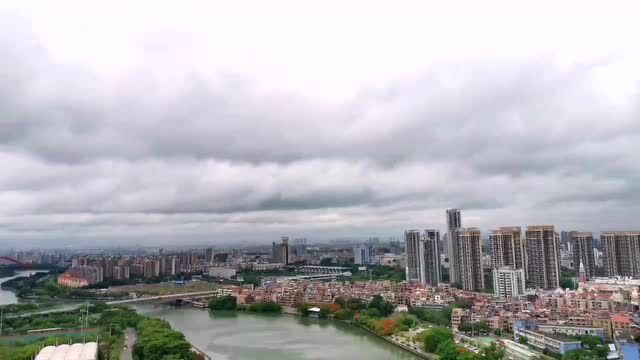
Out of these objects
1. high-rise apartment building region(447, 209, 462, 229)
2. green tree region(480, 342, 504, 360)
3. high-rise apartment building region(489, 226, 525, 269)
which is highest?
high-rise apartment building region(447, 209, 462, 229)

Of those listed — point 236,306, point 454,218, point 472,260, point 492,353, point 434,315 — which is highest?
point 454,218

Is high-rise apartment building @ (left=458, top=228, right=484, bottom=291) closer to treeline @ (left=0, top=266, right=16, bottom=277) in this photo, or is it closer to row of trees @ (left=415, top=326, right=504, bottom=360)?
row of trees @ (left=415, top=326, right=504, bottom=360)

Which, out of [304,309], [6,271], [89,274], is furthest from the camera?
[6,271]

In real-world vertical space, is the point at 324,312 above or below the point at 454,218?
below

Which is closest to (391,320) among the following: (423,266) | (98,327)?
(98,327)

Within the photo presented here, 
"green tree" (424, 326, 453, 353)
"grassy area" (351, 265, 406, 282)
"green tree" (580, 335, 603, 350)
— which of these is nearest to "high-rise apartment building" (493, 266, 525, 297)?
"green tree" (580, 335, 603, 350)

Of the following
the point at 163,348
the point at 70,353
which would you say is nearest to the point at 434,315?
the point at 163,348

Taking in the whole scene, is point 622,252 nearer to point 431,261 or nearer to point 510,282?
point 510,282
